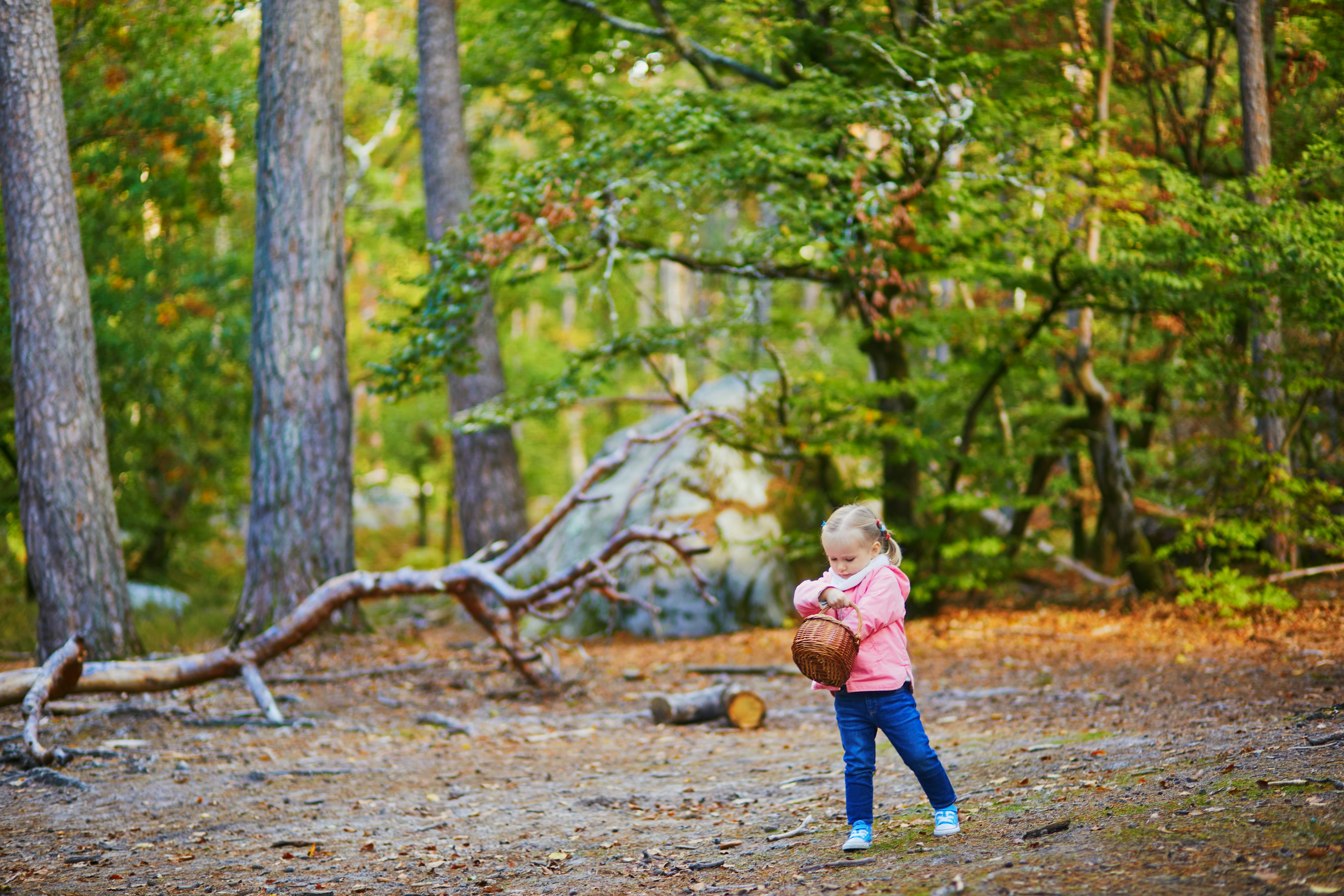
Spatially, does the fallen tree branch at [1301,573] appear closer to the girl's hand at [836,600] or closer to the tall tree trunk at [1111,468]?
the tall tree trunk at [1111,468]

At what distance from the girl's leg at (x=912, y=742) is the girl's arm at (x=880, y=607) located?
0.91 feet

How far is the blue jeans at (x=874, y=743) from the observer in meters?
3.71

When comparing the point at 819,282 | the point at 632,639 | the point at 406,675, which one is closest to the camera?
the point at 406,675

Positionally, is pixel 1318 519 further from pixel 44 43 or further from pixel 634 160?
pixel 44 43

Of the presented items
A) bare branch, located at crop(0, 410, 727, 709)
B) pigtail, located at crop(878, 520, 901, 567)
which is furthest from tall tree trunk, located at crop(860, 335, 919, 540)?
pigtail, located at crop(878, 520, 901, 567)

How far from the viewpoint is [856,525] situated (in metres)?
3.83

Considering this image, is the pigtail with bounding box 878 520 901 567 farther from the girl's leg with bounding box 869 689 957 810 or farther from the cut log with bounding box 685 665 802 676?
the cut log with bounding box 685 665 802 676

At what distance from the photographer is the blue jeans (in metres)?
3.71

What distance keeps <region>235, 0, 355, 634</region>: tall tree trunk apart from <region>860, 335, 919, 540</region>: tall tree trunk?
5648 millimetres

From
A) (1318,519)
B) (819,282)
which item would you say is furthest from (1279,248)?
(819,282)

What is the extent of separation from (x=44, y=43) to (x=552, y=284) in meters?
13.2

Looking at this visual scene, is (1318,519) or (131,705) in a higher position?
(1318,519)

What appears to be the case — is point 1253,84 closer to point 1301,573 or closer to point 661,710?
point 1301,573

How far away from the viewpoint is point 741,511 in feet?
39.1
